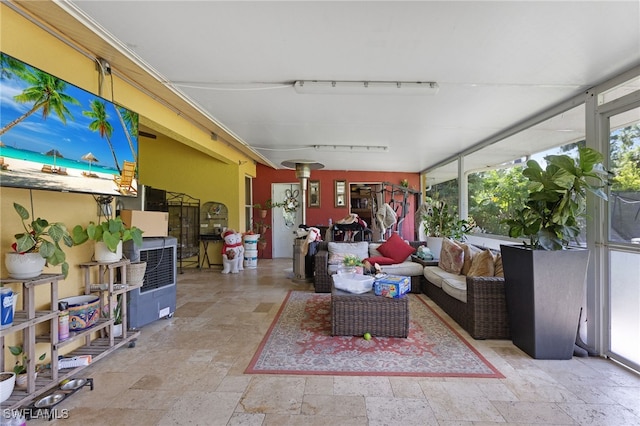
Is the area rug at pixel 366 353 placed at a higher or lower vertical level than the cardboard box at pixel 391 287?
lower

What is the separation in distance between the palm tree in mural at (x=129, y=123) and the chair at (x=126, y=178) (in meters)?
0.10

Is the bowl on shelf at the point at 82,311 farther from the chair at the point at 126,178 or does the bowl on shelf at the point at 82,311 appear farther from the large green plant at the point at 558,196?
the large green plant at the point at 558,196

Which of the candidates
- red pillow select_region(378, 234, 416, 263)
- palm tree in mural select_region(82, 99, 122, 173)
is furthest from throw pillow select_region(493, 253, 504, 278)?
palm tree in mural select_region(82, 99, 122, 173)

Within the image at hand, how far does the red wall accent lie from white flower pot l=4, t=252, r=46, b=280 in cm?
607

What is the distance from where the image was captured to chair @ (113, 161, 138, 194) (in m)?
2.47

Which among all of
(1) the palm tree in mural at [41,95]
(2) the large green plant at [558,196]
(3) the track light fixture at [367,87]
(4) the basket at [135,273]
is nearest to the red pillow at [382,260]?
(2) the large green plant at [558,196]

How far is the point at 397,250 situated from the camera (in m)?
4.67

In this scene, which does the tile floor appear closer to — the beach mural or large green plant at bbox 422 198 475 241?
the beach mural

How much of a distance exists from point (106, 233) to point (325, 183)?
246 inches

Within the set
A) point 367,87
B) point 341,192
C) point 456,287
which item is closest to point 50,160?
point 367,87

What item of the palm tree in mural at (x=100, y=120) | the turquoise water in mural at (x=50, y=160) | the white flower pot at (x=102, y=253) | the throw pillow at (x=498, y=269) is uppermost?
the palm tree in mural at (x=100, y=120)

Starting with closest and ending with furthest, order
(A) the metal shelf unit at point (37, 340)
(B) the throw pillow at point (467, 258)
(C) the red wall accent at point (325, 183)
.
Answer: (A) the metal shelf unit at point (37, 340) → (B) the throw pillow at point (467, 258) → (C) the red wall accent at point (325, 183)

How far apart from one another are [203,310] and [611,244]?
4426 millimetres

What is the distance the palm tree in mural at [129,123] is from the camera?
2505 millimetres
